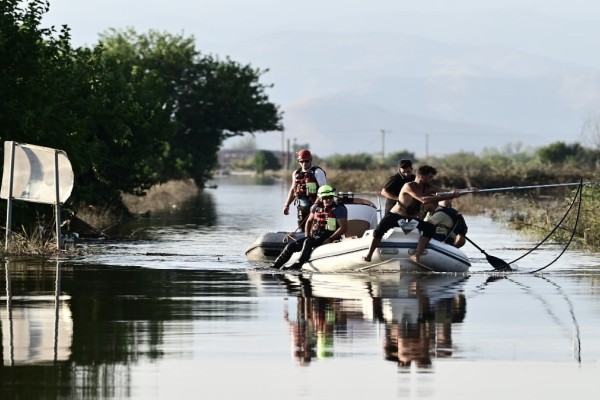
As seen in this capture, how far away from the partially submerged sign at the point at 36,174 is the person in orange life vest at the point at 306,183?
3.84 meters

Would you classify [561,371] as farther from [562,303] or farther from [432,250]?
[432,250]

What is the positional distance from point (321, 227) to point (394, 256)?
1886mm

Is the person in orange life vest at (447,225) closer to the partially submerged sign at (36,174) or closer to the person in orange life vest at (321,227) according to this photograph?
the person in orange life vest at (321,227)

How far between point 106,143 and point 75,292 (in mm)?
24154

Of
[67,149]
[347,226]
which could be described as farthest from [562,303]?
[67,149]

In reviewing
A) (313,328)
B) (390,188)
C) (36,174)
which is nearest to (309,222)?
(390,188)

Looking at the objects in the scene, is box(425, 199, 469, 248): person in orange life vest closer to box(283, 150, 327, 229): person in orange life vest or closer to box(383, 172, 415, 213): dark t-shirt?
box(383, 172, 415, 213): dark t-shirt

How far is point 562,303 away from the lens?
66.8 feet

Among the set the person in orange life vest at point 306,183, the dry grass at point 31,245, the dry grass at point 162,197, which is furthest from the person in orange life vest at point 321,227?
the dry grass at point 162,197

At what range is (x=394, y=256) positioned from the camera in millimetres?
26047

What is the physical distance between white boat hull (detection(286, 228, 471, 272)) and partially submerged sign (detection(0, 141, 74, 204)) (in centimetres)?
487

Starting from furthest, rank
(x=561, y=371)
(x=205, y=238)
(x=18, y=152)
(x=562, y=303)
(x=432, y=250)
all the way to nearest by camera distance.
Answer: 1. (x=205, y=238)
2. (x=18, y=152)
3. (x=432, y=250)
4. (x=562, y=303)
5. (x=561, y=371)

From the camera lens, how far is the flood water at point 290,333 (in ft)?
42.2

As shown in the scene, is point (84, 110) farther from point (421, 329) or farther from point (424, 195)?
point (421, 329)
